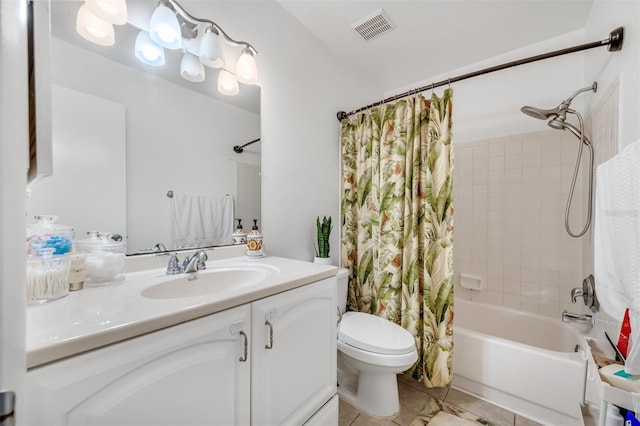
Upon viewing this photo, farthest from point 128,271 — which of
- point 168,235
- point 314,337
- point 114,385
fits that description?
point 314,337

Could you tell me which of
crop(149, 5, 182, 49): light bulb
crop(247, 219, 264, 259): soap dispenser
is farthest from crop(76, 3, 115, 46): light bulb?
crop(247, 219, 264, 259): soap dispenser

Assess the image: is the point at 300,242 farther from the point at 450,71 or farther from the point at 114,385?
the point at 450,71

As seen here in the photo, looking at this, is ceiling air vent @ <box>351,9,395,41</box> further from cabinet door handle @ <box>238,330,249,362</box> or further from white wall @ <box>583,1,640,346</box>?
cabinet door handle @ <box>238,330,249,362</box>

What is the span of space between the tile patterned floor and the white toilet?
0.14 ft

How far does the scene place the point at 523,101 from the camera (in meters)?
1.97

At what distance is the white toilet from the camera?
1280mm

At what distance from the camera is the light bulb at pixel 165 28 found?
106 cm

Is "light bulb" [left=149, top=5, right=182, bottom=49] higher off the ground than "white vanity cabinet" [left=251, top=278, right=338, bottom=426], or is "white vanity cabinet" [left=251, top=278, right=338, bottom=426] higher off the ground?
"light bulb" [left=149, top=5, right=182, bottom=49]

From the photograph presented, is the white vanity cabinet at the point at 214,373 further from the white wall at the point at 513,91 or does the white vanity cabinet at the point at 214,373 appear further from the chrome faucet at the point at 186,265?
the white wall at the point at 513,91

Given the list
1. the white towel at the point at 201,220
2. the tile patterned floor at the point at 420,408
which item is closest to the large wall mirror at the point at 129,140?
the white towel at the point at 201,220

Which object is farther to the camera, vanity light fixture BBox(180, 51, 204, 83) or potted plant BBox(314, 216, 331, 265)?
potted plant BBox(314, 216, 331, 265)

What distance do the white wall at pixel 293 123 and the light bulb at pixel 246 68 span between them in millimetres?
104

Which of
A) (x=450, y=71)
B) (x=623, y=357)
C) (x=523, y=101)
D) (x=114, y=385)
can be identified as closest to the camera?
(x=114, y=385)

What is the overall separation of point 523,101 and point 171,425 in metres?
2.76
